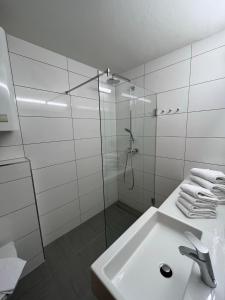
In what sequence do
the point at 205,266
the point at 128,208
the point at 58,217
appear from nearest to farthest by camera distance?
the point at 205,266
the point at 58,217
the point at 128,208

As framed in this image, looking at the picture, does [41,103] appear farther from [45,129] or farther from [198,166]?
[198,166]

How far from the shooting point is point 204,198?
36.0 inches

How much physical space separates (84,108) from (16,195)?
4.21 ft

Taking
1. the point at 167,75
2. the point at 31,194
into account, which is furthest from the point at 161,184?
the point at 31,194

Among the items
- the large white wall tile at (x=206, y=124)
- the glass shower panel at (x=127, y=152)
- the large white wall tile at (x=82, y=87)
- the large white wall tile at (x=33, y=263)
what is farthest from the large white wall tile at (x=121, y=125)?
the large white wall tile at (x=33, y=263)

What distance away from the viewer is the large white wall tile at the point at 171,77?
1447 mm

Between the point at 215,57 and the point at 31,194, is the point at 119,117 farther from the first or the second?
the point at 31,194

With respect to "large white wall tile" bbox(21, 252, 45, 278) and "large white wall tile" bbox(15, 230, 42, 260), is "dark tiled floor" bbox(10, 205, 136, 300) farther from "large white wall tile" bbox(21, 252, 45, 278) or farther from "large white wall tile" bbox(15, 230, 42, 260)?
"large white wall tile" bbox(15, 230, 42, 260)

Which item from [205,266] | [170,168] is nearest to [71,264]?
[205,266]

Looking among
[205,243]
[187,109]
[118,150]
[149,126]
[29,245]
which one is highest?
[187,109]

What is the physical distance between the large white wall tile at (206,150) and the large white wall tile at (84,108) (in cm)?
132

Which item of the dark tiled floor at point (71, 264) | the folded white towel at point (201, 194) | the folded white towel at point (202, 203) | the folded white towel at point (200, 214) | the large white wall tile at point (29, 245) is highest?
the folded white towel at point (201, 194)

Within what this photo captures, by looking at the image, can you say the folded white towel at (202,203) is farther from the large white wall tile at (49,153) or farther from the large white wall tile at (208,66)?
the large white wall tile at (49,153)

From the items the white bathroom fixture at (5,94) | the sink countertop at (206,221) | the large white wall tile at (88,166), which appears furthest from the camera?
the large white wall tile at (88,166)
